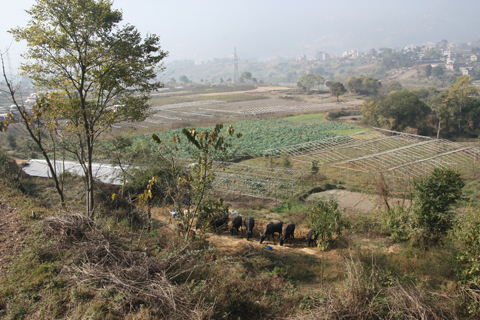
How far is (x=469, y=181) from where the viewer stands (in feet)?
65.3

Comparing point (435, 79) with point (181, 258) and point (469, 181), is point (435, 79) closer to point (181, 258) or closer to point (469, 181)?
point (469, 181)

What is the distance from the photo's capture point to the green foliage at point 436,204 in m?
10.2

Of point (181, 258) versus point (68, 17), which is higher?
point (68, 17)

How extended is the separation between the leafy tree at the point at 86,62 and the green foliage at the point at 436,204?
444 inches

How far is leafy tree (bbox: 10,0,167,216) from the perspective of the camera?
972 cm

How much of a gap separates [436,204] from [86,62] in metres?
13.3

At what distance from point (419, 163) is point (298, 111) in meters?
36.9

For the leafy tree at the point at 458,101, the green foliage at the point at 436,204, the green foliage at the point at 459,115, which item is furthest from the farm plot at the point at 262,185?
the leafy tree at the point at 458,101

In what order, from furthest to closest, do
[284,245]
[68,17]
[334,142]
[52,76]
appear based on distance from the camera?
[334,142], [284,245], [52,76], [68,17]

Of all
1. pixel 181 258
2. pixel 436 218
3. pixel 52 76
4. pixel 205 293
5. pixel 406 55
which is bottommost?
pixel 436 218

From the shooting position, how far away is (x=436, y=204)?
404 inches

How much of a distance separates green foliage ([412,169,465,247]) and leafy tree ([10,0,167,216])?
11276 millimetres

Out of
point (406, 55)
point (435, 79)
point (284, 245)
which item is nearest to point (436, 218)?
point (284, 245)

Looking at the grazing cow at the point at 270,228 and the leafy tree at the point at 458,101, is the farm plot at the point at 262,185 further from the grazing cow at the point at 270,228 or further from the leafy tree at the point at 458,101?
the leafy tree at the point at 458,101
